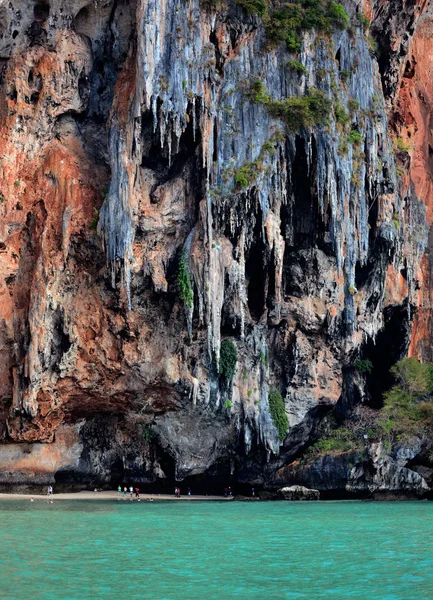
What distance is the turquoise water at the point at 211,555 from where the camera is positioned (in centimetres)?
1398

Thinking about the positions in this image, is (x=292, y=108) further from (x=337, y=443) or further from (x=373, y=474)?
(x=373, y=474)

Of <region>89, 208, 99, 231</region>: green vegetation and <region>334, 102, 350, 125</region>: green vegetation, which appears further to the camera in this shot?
<region>334, 102, 350, 125</region>: green vegetation

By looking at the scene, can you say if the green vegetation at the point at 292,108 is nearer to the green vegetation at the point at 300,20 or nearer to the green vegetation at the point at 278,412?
the green vegetation at the point at 300,20

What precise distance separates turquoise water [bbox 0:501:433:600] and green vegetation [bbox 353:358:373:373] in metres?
15.8

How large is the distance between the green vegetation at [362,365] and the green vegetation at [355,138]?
11.3m

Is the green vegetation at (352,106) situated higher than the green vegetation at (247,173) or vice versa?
the green vegetation at (352,106)

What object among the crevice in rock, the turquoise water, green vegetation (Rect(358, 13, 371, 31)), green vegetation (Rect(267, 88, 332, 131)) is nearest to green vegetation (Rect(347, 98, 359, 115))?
green vegetation (Rect(267, 88, 332, 131))

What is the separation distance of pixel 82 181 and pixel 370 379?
63.6ft

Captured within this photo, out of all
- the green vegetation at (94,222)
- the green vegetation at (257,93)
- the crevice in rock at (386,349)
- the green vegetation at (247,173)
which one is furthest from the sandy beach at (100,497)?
the green vegetation at (257,93)

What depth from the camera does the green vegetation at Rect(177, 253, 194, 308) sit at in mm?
34375

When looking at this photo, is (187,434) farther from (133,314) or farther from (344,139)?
(344,139)

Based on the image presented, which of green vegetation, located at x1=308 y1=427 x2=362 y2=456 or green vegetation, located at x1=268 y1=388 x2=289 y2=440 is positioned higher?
green vegetation, located at x1=268 y1=388 x2=289 y2=440

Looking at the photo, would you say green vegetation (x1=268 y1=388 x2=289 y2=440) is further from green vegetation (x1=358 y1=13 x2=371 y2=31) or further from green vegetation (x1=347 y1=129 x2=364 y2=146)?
green vegetation (x1=358 y1=13 x2=371 y2=31)

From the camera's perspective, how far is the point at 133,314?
35562 millimetres
